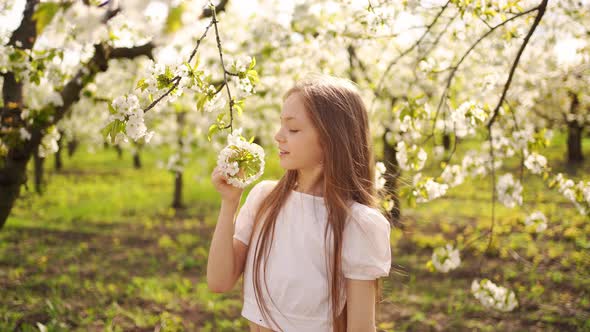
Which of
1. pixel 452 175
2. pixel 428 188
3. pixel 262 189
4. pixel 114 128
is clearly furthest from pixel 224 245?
pixel 452 175

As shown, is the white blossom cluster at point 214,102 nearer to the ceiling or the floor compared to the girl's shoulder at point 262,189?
nearer to the ceiling

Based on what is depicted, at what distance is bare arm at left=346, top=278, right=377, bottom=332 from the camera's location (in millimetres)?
1612

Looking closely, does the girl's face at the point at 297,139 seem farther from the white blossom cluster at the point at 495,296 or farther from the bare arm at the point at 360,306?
the white blossom cluster at the point at 495,296

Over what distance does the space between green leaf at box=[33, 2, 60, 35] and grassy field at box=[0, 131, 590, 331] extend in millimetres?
1669

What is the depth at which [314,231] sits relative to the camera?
1.71 m

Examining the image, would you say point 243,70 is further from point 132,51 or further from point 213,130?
point 132,51

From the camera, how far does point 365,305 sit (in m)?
1.62

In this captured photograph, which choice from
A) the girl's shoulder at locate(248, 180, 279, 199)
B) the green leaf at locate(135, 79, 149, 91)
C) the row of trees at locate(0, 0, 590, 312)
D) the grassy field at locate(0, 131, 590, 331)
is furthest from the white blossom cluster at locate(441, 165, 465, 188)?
the green leaf at locate(135, 79, 149, 91)

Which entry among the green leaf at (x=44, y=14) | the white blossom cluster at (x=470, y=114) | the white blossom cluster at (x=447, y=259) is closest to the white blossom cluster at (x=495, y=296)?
the white blossom cluster at (x=447, y=259)

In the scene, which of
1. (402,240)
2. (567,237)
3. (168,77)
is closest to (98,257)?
(402,240)

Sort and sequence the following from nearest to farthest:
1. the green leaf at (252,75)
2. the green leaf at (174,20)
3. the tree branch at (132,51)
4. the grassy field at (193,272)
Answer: the green leaf at (174,20)
the green leaf at (252,75)
the tree branch at (132,51)
the grassy field at (193,272)

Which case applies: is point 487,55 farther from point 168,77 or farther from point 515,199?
point 168,77

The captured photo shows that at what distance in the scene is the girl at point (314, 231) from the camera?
5.41 feet

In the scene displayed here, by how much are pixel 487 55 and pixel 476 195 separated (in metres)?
6.24
